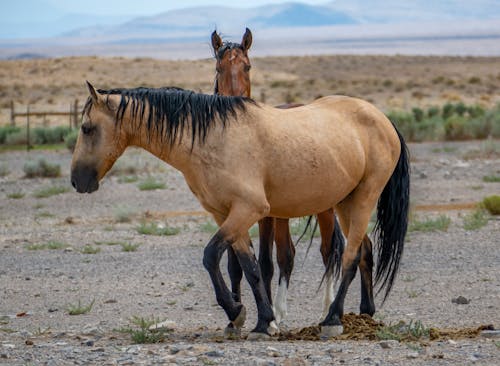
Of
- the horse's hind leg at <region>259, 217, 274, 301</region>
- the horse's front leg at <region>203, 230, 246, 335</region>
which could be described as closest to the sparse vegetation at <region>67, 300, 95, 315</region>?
the horse's hind leg at <region>259, 217, 274, 301</region>

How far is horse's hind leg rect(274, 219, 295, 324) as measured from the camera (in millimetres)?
8078

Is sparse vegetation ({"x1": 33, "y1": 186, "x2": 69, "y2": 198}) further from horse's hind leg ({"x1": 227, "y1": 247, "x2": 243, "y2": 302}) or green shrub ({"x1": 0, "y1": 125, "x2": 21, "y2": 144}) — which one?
green shrub ({"x1": 0, "y1": 125, "x2": 21, "y2": 144})

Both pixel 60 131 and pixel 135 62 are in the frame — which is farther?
pixel 135 62

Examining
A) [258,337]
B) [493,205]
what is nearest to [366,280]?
[258,337]

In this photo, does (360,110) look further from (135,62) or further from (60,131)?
(135,62)

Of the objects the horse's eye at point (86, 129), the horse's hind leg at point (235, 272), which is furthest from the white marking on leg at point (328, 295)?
the horse's eye at point (86, 129)

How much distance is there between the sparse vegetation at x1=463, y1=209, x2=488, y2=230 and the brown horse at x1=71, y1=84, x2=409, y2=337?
548cm

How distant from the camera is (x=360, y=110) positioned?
25.2 ft

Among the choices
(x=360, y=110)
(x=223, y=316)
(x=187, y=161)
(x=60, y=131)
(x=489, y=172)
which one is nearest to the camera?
(x=187, y=161)

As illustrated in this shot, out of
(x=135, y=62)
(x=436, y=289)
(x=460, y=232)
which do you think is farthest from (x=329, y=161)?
(x=135, y=62)

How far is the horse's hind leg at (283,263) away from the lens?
26.5ft

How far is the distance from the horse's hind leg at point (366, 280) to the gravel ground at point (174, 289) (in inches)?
10.6

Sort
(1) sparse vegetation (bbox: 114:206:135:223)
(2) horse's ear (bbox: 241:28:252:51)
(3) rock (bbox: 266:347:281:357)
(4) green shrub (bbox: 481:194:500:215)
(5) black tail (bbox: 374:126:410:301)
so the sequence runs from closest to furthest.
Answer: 1. (3) rock (bbox: 266:347:281:357)
2. (5) black tail (bbox: 374:126:410:301)
3. (2) horse's ear (bbox: 241:28:252:51)
4. (4) green shrub (bbox: 481:194:500:215)
5. (1) sparse vegetation (bbox: 114:206:135:223)

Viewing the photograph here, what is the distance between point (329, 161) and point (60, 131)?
75.1 feet
